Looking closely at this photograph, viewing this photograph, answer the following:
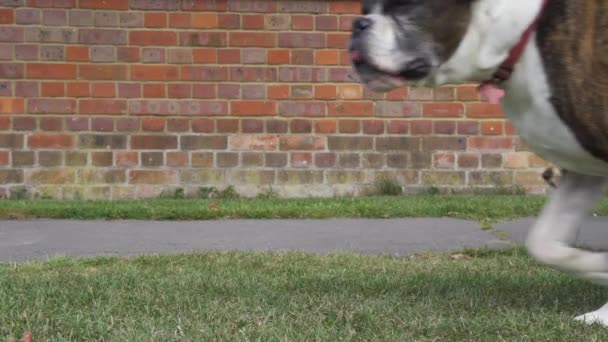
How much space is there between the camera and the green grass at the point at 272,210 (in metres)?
6.20

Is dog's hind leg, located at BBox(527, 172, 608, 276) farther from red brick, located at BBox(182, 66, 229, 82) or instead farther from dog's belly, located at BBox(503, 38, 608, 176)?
red brick, located at BBox(182, 66, 229, 82)

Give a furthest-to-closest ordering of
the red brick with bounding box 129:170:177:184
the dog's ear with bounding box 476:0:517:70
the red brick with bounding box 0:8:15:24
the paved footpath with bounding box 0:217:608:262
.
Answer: the red brick with bounding box 129:170:177:184, the red brick with bounding box 0:8:15:24, the paved footpath with bounding box 0:217:608:262, the dog's ear with bounding box 476:0:517:70

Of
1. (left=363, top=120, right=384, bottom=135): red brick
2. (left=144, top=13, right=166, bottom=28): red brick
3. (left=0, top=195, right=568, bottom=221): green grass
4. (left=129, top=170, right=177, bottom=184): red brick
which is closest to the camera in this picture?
(left=0, top=195, right=568, bottom=221): green grass

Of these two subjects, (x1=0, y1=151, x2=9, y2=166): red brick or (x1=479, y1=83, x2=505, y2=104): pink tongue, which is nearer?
(x1=479, y1=83, x2=505, y2=104): pink tongue

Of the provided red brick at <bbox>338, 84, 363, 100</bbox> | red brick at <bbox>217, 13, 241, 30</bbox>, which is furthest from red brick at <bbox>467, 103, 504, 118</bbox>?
red brick at <bbox>217, 13, 241, 30</bbox>

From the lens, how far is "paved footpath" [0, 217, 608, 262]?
4996 millimetres

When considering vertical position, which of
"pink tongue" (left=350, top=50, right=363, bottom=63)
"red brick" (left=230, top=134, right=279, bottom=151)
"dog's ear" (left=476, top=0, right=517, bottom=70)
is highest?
"dog's ear" (left=476, top=0, right=517, bottom=70)

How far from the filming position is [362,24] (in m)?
2.52

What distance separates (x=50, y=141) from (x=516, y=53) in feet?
17.8

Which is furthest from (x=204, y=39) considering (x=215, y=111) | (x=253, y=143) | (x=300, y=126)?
(x=300, y=126)

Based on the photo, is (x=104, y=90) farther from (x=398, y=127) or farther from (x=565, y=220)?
(x=565, y=220)

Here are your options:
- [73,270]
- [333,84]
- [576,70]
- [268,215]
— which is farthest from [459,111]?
[576,70]

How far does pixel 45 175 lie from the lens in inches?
283

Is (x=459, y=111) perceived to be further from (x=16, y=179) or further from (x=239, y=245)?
(x=16, y=179)
